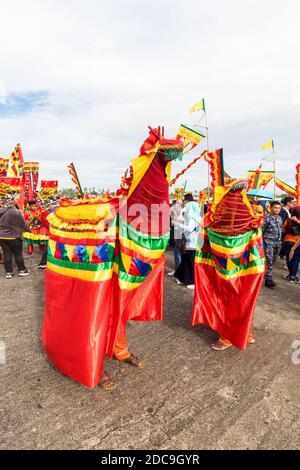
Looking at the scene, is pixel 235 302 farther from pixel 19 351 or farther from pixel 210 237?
pixel 19 351

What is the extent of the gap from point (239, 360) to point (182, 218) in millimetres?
3569

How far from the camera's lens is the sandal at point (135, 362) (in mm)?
3100

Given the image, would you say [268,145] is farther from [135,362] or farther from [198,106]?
[135,362]

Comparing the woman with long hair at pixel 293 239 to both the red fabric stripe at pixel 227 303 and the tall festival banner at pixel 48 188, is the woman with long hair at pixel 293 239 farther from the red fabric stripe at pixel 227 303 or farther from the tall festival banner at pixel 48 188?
the tall festival banner at pixel 48 188

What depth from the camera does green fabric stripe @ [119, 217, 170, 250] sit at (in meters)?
2.57

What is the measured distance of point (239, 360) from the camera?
3293mm

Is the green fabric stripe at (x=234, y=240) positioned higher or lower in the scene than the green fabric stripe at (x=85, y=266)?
higher

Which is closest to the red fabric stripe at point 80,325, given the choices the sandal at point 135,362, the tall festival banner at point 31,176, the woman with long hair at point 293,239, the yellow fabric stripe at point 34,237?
the sandal at point 135,362

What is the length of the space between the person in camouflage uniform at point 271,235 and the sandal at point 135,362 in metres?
3.99

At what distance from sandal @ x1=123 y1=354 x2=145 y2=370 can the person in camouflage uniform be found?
399 centimetres

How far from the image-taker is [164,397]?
8.66 ft

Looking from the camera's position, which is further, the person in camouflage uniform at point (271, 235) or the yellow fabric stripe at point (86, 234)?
the person in camouflage uniform at point (271, 235)

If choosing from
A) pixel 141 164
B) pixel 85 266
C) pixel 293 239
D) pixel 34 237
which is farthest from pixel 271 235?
pixel 34 237

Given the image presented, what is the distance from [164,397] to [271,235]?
4.64 meters
